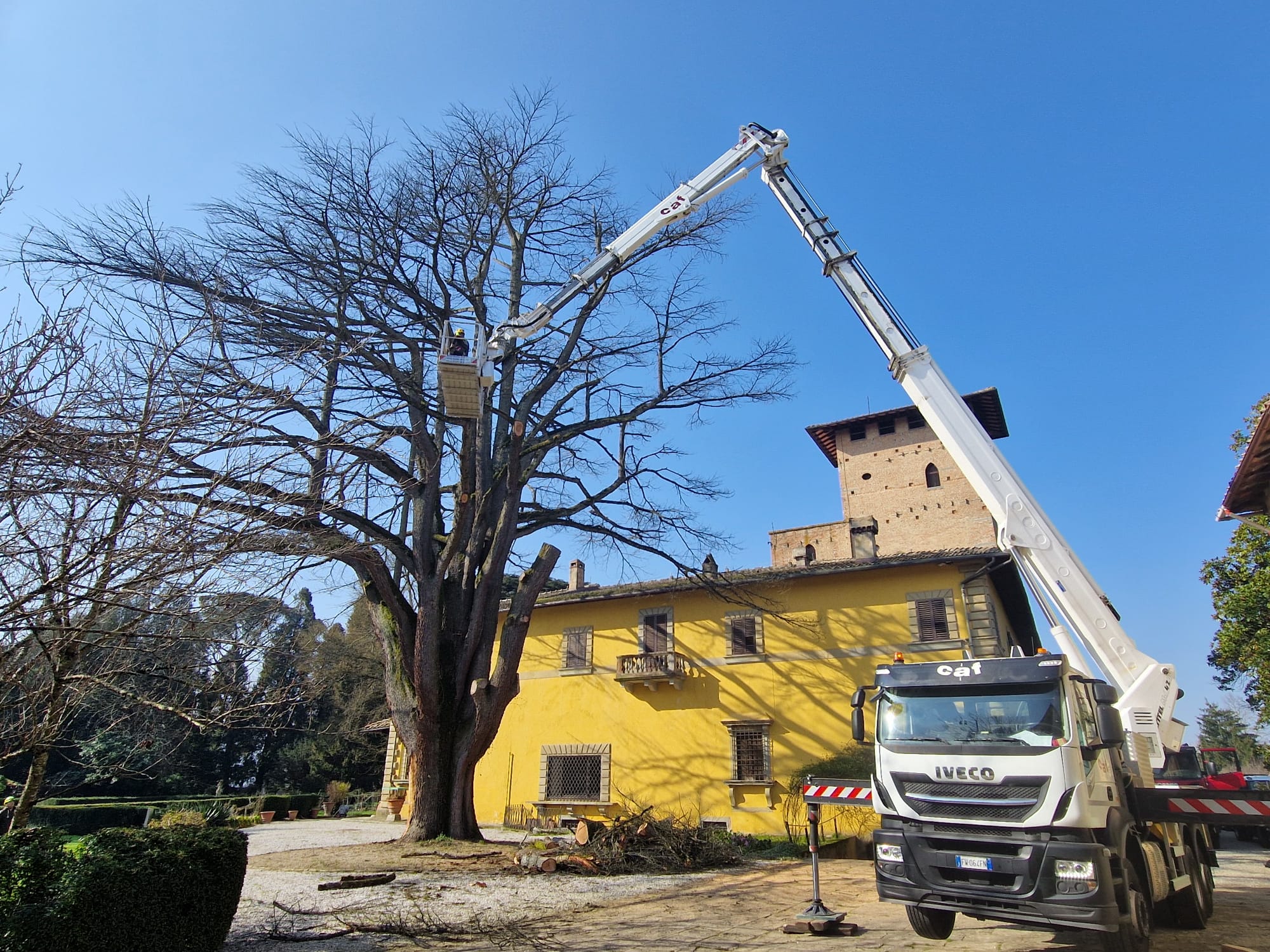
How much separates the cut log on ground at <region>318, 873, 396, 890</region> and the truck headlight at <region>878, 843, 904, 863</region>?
612 cm

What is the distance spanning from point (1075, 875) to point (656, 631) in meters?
15.6

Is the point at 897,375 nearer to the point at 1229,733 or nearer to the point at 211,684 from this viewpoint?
the point at 211,684

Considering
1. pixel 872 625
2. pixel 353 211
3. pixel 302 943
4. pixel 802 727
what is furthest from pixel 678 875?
pixel 353 211

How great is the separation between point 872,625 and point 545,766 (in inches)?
390

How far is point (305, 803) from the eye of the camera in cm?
2734

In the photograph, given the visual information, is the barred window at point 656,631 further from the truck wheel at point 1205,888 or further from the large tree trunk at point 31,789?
the large tree trunk at point 31,789

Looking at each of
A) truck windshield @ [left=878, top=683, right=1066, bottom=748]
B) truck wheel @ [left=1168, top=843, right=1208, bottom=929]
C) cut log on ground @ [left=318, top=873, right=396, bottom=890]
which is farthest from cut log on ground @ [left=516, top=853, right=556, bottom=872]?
truck wheel @ [left=1168, top=843, right=1208, bottom=929]

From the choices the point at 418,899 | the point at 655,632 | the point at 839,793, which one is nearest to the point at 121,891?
the point at 418,899

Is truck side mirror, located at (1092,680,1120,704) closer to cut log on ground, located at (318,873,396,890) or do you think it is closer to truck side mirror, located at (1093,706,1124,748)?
truck side mirror, located at (1093,706,1124,748)

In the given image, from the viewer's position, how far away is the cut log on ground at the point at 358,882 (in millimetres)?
8586

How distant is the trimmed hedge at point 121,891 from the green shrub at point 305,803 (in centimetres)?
2487

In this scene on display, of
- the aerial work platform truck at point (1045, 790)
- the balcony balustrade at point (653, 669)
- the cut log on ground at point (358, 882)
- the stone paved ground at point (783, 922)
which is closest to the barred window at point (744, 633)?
the balcony balustrade at point (653, 669)

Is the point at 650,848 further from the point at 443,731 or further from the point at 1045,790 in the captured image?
the point at 1045,790

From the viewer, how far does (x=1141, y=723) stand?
7203mm
